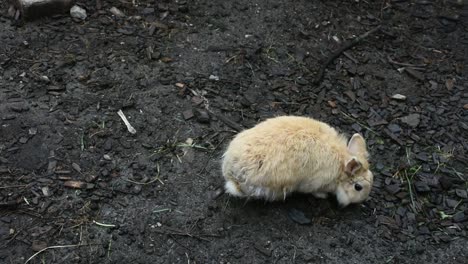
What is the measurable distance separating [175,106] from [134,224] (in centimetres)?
139

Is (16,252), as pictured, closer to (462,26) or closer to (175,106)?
(175,106)

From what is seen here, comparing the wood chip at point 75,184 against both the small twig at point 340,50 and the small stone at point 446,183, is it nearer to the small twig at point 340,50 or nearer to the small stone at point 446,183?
the small twig at point 340,50

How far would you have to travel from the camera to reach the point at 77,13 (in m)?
6.18

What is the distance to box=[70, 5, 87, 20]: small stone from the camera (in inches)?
243

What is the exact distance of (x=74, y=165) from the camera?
4.82 metres

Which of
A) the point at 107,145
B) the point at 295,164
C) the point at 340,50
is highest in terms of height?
the point at 295,164

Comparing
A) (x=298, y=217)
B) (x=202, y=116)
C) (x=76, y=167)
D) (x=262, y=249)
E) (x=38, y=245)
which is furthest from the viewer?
(x=202, y=116)

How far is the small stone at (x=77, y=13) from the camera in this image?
6.18 meters

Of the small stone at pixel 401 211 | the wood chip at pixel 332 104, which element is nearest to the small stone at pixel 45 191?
the wood chip at pixel 332 104

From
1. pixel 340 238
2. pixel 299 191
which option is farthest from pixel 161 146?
pixel 340 238

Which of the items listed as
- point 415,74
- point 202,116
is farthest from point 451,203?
point 202,116

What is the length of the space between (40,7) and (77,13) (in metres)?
0.38

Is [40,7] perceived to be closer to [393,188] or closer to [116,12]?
[116,12]

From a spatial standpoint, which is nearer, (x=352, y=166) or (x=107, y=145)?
(x=352, y=166)
